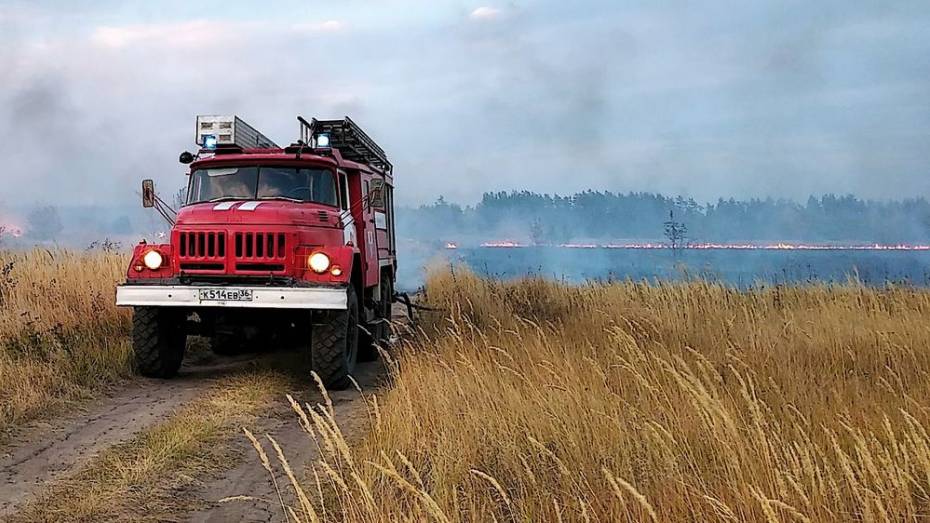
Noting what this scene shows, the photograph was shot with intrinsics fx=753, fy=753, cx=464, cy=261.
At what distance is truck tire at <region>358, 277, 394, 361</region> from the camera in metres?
9.40

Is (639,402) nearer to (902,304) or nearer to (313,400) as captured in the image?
(313,400)

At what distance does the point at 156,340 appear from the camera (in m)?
7.70

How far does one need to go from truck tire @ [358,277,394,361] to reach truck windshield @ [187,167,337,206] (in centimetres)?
174

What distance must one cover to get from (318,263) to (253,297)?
0.70m

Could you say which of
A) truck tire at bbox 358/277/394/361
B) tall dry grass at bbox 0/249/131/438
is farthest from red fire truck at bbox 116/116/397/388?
tall dry grass at bbox 0/249/131/438

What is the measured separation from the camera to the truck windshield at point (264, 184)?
27.4ft

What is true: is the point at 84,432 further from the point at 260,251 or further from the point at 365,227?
the point at 365,227

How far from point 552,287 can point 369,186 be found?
16.6 feet

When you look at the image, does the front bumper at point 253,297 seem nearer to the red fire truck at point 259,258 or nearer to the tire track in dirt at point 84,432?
the red fire truck at point 259,258

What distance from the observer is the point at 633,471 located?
3695 mm

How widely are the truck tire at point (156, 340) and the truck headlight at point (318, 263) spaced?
172 centimetres

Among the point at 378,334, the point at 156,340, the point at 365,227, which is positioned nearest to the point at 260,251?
the point at 156,340

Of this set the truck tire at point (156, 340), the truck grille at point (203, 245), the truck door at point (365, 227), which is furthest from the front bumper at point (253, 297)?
the truck door at point (365, 227)

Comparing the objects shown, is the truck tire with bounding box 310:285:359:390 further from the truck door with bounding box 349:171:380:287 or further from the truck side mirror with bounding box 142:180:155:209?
the truck side mirror with bounding box 142:180:155:209
